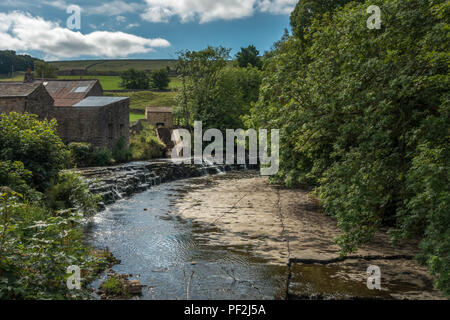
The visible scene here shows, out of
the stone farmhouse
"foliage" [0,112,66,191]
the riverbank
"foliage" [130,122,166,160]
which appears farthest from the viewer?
"foliage" [130,122,166,160]

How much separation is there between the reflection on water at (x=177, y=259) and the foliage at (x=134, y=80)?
2740 inches

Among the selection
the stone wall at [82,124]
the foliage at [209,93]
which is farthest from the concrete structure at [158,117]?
the stone wall at [82,124]

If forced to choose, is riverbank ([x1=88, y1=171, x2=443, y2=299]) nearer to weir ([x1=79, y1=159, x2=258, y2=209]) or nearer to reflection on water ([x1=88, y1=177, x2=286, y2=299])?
reflection on water ([x1=88, y1=177, x2=286, y2=299])

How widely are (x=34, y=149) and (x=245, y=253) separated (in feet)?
22.9

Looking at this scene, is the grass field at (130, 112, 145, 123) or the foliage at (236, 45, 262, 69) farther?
the foliage at (236, 45, 262, 69)

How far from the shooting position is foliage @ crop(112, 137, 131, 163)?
86.5ft

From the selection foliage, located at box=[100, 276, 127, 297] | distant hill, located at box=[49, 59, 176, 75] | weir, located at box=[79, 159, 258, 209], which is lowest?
foliage, located at box=[100, 276, 127, 297]

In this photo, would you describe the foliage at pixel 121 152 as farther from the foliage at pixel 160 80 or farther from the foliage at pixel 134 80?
the foliage at pixel 134 80

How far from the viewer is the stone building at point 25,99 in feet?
72.9

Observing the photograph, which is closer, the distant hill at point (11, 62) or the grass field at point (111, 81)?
the grass field at point (111, 81)

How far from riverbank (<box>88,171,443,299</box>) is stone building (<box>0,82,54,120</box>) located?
39.8 feet

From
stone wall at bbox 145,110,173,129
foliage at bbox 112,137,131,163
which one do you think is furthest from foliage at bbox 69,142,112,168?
stone wall at bbox 145,110,173,129

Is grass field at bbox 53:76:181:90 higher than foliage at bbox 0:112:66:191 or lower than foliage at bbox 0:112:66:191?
higher

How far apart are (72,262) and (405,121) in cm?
565
